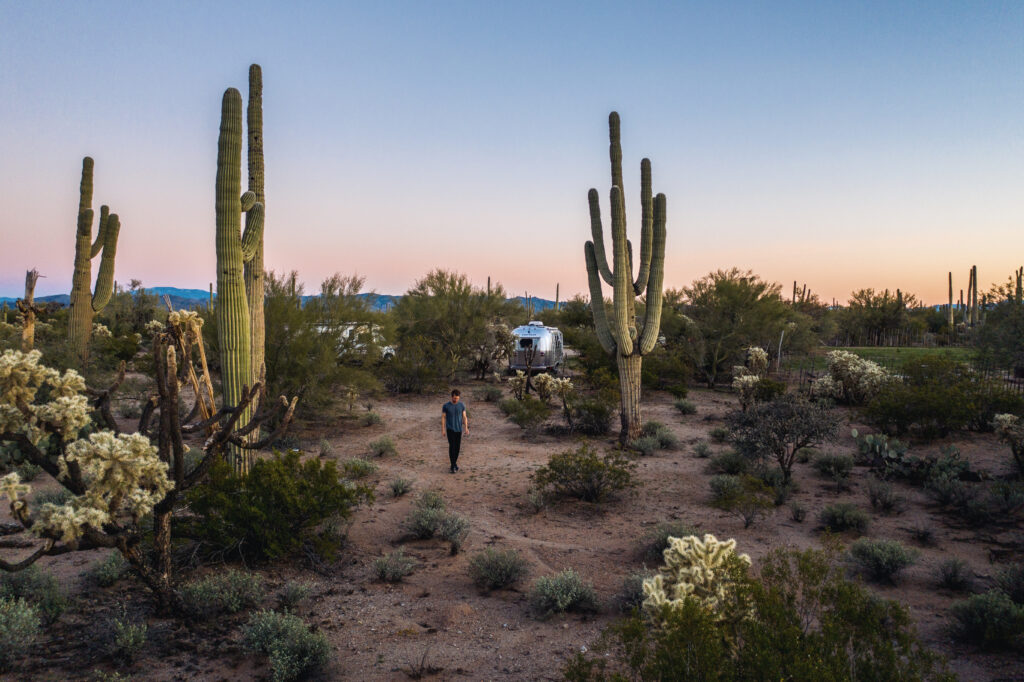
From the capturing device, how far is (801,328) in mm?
24594

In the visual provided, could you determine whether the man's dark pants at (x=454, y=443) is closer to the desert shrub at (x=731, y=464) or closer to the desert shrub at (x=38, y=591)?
the desert shrub at (x=731, y=464)

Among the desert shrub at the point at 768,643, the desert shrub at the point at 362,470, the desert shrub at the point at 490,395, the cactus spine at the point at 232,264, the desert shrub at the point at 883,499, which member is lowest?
the desert shrub at the point at 362,470

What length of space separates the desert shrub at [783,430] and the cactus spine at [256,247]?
762cm

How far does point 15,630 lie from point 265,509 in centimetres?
208

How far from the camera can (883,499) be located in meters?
7.95

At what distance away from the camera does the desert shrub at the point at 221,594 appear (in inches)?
185

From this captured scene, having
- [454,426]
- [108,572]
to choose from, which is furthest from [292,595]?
[454,426]

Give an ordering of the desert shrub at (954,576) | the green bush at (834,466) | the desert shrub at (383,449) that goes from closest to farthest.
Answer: the desert shrub at (954,576) → the green bush at (834,466) → the desert shrub at (383,449)

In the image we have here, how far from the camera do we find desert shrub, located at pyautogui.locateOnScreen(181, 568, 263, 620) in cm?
469

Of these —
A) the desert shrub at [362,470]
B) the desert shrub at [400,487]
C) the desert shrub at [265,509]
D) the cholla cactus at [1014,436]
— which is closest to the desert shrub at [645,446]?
the desert shrub at [400,487]

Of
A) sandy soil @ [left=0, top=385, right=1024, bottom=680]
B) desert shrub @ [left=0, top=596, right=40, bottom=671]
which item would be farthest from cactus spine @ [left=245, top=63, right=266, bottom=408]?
desert shrub @ [left=0, top=596, right=40, bottom=671]

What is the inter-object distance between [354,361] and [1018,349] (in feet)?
57.0

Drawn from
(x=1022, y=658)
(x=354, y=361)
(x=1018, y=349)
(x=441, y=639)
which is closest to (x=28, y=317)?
(x=354, y=361)

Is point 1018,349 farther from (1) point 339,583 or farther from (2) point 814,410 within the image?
(1) point 339,583
